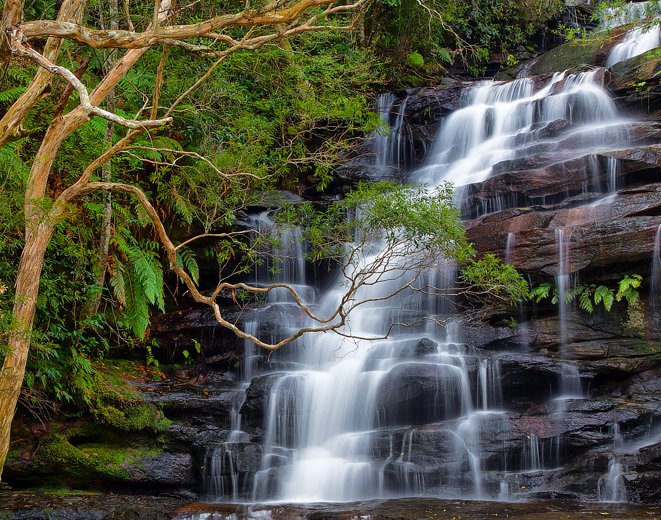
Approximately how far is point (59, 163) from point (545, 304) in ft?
25.7

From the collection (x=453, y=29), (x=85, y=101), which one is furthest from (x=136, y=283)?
(x=453, y=29)

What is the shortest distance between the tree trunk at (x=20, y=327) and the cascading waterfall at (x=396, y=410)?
3.44 meters

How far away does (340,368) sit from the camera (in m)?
10.6

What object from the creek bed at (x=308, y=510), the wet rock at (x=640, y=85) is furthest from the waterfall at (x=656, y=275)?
the wet rock at (x=640, y=85)

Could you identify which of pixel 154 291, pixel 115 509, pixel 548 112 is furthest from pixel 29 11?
pixel 548 112

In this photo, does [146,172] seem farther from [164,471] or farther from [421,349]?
[421,349]

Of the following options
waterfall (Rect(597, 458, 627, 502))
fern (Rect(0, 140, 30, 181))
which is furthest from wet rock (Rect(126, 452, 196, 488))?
waterfall (Rect(597, 458, 627, 502))

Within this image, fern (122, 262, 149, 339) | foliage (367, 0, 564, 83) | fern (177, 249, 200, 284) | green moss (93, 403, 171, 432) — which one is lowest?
green moss (93, 403, 171, 432)

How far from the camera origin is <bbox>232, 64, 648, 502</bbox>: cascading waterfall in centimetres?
852

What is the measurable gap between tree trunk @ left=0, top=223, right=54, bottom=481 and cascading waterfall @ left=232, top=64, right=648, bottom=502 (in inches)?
135

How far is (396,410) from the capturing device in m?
9.52

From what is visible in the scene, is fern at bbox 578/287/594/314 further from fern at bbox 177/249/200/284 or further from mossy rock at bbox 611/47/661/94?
fern at bbox 177/249/200/284

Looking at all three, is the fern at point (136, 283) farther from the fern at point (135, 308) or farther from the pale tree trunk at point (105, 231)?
the pale tree trunk at point (105, 231)

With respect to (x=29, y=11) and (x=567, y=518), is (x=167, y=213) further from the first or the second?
(x=567, y=518)
